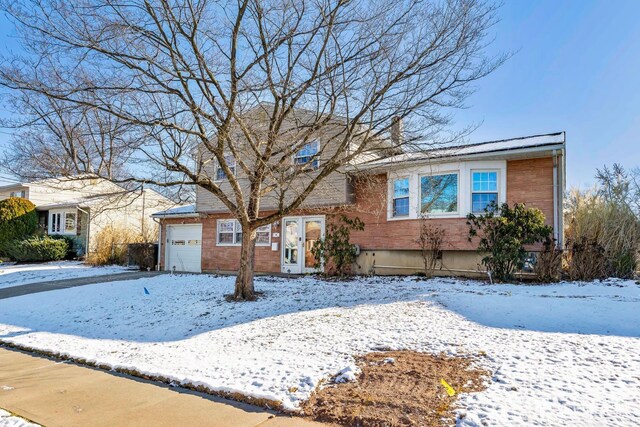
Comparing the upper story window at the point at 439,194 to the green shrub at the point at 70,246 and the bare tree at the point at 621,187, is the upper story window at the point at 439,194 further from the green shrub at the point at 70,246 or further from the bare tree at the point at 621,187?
the green shrub at the point at 70,246

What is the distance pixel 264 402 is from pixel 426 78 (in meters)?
6.88

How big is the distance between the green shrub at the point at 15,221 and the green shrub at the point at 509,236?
27.0m

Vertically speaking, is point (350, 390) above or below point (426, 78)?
below

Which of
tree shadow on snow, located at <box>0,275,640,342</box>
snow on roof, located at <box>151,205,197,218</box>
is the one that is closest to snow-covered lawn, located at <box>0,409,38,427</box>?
tree shadow on snow, located at <box>0,275,640,342</box>

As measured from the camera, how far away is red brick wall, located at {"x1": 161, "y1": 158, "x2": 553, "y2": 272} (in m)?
11.8

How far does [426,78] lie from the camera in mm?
8500

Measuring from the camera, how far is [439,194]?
42.6 ft

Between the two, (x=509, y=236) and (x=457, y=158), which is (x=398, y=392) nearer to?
(x=509, y=236)

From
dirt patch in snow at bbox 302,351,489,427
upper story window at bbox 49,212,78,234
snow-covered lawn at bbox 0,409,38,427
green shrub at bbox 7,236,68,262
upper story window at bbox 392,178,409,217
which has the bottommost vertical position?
snow-covered lawn at bbox 0,409,38,427

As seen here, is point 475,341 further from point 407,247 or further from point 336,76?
point 407,247

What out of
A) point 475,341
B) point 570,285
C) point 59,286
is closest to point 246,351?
point 475,341

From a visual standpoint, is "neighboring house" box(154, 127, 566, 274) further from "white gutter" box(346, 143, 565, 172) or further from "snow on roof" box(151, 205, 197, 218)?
"snow on roof" box(151, 205, 197, 218)

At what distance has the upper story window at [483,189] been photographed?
40.4 ft

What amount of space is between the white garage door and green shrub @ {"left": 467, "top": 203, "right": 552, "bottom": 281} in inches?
488
